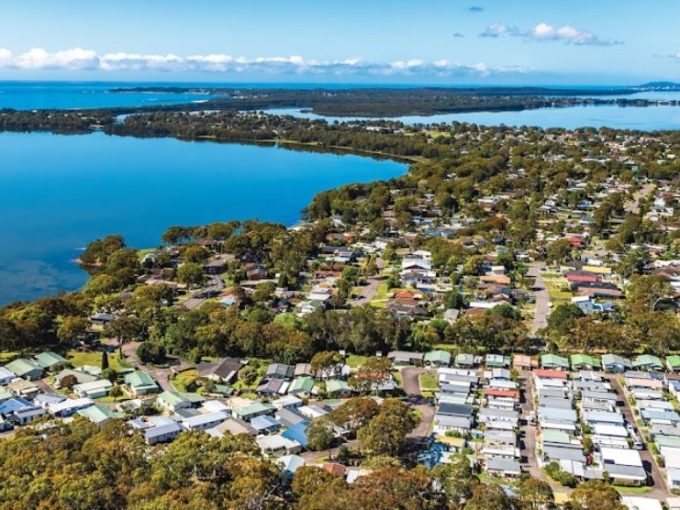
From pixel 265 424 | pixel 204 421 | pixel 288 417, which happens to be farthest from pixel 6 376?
pixel 288 417

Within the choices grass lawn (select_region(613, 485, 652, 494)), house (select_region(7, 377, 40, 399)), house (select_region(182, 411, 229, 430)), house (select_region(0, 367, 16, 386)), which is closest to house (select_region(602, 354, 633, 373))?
grass lawn (select_region(613, 485, 652, 494))

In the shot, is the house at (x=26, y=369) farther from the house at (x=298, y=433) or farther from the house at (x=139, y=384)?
the house at (x=298, y=433)

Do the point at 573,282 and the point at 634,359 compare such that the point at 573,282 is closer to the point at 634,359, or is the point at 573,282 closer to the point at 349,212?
the point at 634,359

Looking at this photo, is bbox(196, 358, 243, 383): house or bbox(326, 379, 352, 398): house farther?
bbox(196, 358, 243, 383): house

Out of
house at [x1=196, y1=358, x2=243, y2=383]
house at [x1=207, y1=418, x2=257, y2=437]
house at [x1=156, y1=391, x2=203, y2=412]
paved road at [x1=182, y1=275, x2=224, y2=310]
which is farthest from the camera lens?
paved road at [x1=182, y1=275, x2=224, y2=310]

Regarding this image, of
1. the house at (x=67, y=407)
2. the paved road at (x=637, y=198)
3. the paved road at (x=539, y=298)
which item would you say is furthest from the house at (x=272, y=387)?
the paved road at (x=637, y=198)

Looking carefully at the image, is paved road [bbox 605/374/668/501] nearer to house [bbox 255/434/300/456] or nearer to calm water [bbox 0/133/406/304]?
house [bbox 255/434/300/456]

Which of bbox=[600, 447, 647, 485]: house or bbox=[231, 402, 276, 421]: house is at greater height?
bbox=[600, 447, 647, 485]: house
